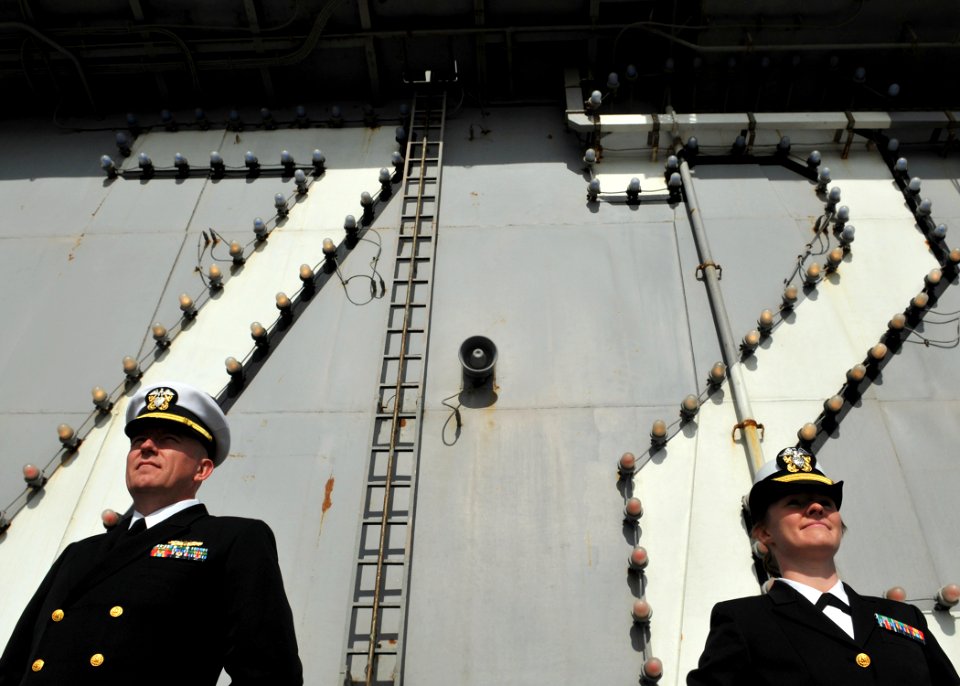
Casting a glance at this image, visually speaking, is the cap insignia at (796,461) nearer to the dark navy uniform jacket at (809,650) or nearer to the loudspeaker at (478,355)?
the dark navy uniform jacket at (809,650)

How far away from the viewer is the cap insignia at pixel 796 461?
10.1ft

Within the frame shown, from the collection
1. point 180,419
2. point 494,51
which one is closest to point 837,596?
point 180,419

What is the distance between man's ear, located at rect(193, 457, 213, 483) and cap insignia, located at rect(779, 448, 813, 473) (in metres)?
2.63

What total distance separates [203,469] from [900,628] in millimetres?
3102

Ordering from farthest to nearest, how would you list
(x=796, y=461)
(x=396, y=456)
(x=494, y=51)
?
(x=494, y=51)
(x=396, y=456)
(x=796, y=461)

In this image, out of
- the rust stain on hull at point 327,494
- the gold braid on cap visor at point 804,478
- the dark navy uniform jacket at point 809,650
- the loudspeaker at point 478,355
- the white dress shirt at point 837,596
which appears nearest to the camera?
the dark navy uniform jacket at point 809,650

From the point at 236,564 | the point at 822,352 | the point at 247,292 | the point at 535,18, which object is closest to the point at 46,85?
the point at 247,292

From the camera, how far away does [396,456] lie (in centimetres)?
569

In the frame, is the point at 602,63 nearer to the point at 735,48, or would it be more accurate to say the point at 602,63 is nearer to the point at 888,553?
the point at 735,48

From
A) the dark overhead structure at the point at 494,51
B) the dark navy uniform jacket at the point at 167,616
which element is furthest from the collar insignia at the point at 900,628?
the dark overhead structure at the point at 494,51

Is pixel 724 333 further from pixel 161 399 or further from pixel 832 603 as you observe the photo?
pixel 161 399

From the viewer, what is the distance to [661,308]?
6695mm

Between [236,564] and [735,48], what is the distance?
8309 millimetres

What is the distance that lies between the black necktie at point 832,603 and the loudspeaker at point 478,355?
3404mm
